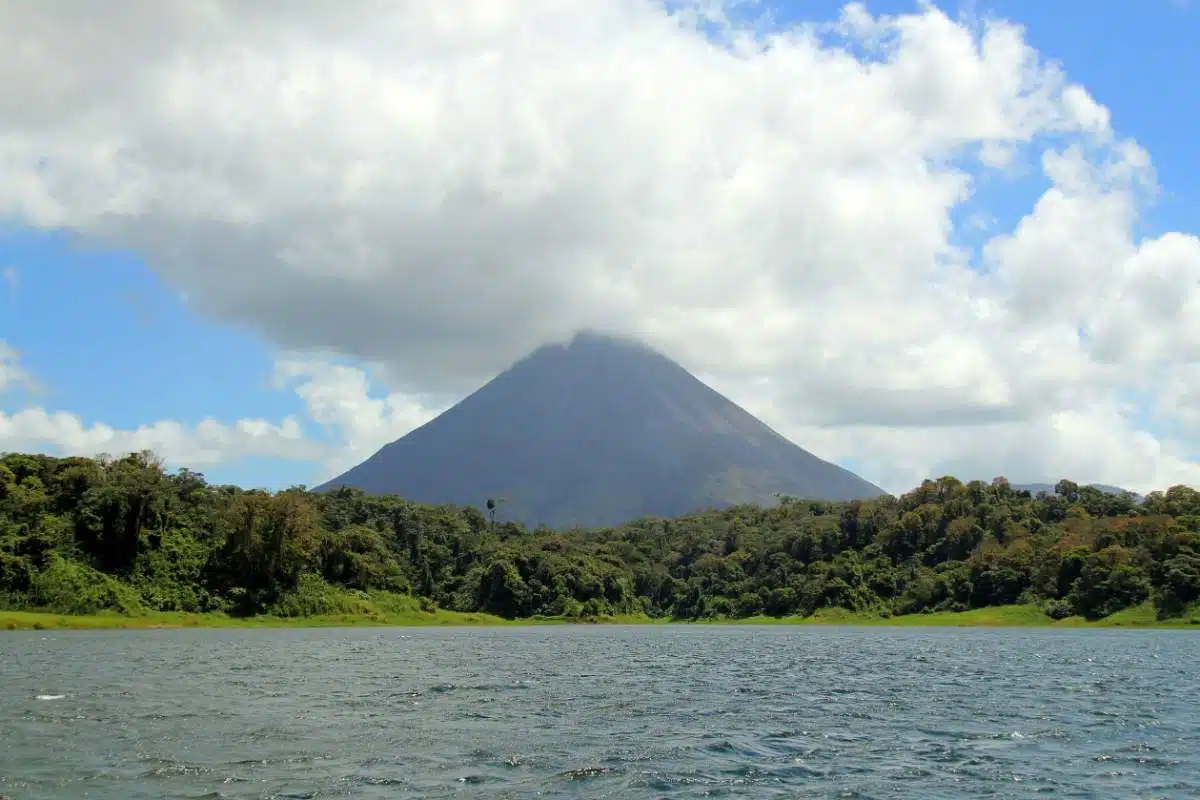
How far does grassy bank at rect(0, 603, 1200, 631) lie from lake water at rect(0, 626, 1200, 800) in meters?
58.9

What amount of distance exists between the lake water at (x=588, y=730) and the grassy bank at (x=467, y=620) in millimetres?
58878

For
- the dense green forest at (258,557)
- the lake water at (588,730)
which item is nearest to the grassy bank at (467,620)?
the dense green forest at (258,557)

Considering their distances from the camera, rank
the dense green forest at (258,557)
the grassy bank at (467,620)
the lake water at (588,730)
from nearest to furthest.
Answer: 1. the lake water at (588,730)
2. the grassy bank at (467,620)
3. the dense green forest at (258,557)

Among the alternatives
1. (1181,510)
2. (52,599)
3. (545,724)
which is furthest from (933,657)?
(1181,510)

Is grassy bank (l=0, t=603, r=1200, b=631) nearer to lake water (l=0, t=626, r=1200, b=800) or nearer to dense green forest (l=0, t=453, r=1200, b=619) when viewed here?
dense green forest (l=0, t=453, r=1200, b=619)

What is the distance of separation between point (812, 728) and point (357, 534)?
148 meters

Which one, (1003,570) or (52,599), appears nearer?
(52,599)

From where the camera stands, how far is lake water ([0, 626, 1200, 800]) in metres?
26.4

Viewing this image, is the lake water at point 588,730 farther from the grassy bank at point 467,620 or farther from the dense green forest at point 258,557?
the dense green forest at point 258,557

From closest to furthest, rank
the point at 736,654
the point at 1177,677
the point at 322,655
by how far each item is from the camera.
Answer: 1. the point at 1177,677
2. the point at 322,655
3. the point at 736,654

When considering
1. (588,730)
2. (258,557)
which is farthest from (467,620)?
(588,730)

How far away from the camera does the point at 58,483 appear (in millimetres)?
139875

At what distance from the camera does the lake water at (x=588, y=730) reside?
2642 centimetres

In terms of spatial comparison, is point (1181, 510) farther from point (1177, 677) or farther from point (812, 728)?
point (812, 728)
